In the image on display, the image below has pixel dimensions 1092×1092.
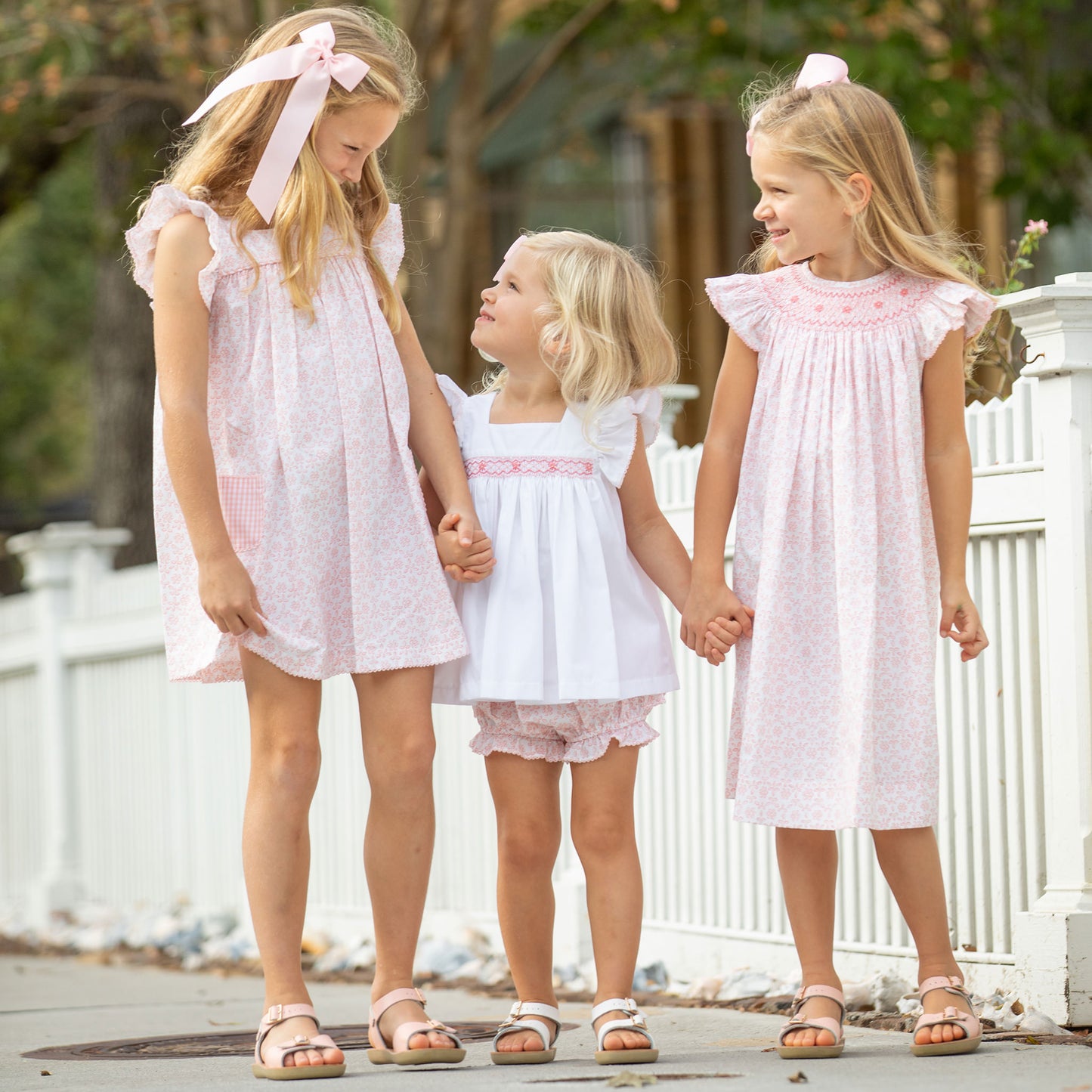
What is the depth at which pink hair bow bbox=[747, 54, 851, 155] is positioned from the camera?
331cm

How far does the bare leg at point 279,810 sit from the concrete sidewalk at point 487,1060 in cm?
26

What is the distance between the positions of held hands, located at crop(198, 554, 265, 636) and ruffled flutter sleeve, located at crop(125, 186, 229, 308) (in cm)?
49

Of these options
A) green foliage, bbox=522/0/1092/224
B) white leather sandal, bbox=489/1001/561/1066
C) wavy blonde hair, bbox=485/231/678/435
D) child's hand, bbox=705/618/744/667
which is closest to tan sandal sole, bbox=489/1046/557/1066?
white leather sandal, bbox=489/1001/561/1066

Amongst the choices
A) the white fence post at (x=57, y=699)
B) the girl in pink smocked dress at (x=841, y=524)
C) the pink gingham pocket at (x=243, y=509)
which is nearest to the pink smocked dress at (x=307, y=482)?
the pink gingham pocket at (x=243, y=509)

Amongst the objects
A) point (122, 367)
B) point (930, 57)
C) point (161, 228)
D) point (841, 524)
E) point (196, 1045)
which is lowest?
point (196, 1045)

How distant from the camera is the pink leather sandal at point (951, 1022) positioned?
303 cm

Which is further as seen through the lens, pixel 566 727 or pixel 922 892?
pixel 566 727

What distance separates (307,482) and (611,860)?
0.90 metres

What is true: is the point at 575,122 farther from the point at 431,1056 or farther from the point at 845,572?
the point at 431,1056

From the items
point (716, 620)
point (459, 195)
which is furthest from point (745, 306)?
point (459, 195)

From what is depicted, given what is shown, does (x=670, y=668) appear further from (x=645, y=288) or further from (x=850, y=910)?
(x=850, y=910)

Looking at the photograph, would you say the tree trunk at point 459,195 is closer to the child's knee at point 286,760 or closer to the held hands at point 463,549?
the held hands at point 463,549

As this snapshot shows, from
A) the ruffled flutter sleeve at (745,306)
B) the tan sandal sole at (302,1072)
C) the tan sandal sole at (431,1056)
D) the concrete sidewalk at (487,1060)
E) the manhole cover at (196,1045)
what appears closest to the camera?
the concrete sidewalk at (487,1060)

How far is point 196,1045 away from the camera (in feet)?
12.6
